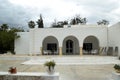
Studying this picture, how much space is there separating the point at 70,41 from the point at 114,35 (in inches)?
310

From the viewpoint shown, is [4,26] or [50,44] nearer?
[50,44]

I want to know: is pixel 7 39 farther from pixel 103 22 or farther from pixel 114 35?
pixel 103 22

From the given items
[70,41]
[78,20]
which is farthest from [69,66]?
[78,20]

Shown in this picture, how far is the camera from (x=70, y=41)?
3225cm

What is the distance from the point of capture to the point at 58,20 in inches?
2356

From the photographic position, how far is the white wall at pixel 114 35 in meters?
24.7

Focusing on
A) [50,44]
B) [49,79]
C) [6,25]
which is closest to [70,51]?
[50,44]

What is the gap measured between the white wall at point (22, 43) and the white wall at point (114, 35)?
11492mm

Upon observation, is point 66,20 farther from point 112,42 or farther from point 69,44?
point 112,42

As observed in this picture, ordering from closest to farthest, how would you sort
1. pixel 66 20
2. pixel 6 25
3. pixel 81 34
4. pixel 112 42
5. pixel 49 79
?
pixel 49 79
pixel 112 42
pixel 81 34
pixel 6 25
pixel 66 20

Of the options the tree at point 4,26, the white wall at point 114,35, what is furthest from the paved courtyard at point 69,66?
the tree at point 4,26

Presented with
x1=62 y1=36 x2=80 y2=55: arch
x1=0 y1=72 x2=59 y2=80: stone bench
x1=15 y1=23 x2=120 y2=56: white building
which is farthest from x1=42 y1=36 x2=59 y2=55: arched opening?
x1=0 y1=72 x2=59 y2=80: stone bench

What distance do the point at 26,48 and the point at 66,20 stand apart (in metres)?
28.6

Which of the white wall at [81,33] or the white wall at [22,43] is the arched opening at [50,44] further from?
the white wall at [81,33]
